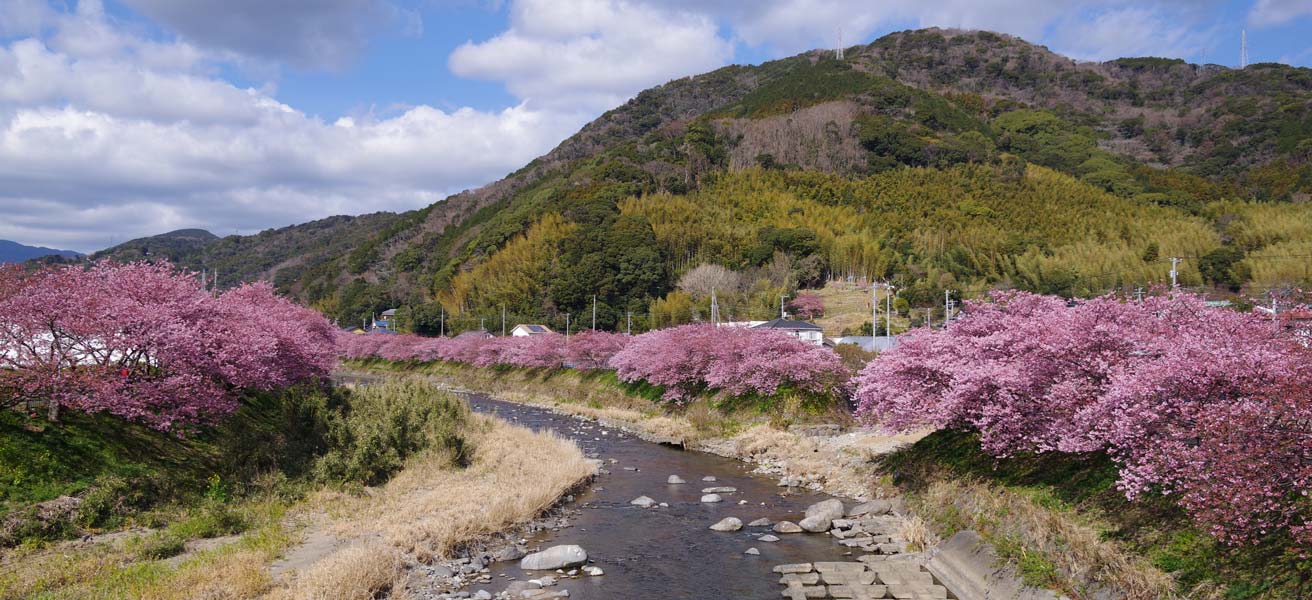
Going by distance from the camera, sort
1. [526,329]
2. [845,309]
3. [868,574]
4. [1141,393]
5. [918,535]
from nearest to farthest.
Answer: [1141,393], [868,574], [918,535], [845,309], [526,329]

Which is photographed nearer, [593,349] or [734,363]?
[734,363]

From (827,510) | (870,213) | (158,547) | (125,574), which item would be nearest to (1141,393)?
(827,510)

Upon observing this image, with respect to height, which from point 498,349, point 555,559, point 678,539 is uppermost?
point 555,559

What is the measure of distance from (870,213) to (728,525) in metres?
105

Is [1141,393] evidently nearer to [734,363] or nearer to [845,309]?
[734,363]

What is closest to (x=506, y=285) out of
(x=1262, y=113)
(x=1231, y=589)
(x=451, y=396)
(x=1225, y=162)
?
(x=451, y=396)

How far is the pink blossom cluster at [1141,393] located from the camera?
903cm

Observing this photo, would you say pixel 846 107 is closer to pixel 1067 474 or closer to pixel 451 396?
pixel 451 396

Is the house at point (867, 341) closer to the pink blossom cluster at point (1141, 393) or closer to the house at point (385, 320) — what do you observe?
A: the pink blossom cluster at point (1141, 393)

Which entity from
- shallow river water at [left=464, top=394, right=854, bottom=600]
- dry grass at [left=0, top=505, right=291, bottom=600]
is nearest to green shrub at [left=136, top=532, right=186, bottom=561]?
dry grass at [left=0, top=505, right=291, bottom=600]

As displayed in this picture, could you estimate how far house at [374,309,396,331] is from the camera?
12119 centimetres

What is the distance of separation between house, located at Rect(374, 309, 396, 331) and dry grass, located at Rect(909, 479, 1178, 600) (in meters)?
112

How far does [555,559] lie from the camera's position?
1538cm

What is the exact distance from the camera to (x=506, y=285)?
106062 mm
